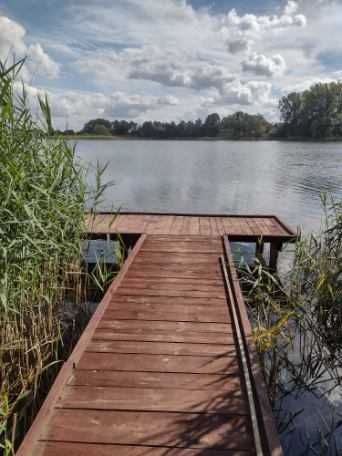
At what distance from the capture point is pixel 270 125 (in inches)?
2638

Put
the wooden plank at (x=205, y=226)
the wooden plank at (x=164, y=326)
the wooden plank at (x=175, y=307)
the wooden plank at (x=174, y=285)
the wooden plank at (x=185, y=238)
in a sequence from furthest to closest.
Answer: the wooden plank at (x=205, y=226) < the wooden plank at (x=185, y=238) < the wooden plank at (x=174, y=285) < the wooden plank at (x=175, y=307) < the wooden plank at (x=164, y=326)

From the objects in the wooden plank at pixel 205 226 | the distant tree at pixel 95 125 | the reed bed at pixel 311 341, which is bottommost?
A: the reed bed at pixel 311 341

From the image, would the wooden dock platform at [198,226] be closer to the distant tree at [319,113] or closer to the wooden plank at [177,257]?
the wooden plank at [177,257]

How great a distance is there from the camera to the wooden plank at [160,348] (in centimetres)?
242

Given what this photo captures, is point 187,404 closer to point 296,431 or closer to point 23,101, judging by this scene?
point 296,431

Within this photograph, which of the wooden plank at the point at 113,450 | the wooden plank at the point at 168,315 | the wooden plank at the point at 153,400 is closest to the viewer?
the wooden plank at the point at 113,450

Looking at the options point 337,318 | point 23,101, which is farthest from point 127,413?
point 23,101

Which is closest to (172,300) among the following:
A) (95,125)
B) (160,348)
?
(160,348)

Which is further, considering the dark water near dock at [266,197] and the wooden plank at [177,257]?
the wooden plank at [177,257]

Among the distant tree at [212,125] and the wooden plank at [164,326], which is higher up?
the distant tree at [212,125]

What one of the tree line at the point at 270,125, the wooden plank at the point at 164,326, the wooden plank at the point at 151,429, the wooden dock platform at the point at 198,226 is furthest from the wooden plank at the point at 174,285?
the tree line at the point at 270,125

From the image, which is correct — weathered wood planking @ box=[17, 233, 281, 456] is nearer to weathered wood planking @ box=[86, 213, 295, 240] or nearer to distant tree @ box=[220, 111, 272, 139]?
weathered wood planking @ box=[86, 213, 295, 240]

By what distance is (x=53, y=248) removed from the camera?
3008mm

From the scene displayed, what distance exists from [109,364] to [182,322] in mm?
765
